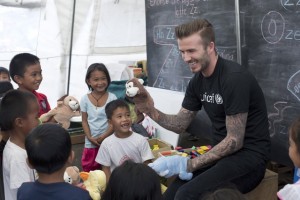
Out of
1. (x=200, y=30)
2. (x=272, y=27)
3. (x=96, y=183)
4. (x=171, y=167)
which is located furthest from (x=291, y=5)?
(x=96, y=183)

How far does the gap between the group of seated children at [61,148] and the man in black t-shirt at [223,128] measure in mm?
394

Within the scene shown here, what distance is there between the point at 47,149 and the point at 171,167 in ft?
2.87

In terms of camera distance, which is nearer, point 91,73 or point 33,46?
point 91,73

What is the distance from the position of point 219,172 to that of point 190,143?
2.06m

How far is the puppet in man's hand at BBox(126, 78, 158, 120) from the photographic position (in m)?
2.51

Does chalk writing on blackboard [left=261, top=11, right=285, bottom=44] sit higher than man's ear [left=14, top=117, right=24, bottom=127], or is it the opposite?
chalk writing on blackboard [left=261, top=11, right=285, bottom=44]

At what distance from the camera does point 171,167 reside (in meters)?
2.13

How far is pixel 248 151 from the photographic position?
215cm

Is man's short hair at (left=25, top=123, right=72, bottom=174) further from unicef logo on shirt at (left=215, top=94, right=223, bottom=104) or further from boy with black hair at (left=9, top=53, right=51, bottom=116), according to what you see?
boy with black hair at (left=9, top=53, right=51, bottom=116)

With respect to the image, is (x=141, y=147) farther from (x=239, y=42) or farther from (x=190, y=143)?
(x=190, y=143)

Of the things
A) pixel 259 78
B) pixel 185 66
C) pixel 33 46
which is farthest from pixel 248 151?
pixel 33 46

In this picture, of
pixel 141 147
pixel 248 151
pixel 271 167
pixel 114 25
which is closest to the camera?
pixel 248 151

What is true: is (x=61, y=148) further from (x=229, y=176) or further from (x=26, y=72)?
(x=26, y=72)

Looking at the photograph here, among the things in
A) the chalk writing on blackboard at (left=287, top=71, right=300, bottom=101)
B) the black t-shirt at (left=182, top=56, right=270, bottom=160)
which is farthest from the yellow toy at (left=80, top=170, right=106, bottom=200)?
the chalk writing on blackboard at (left=287, top=71, right=300, bottom=101)
